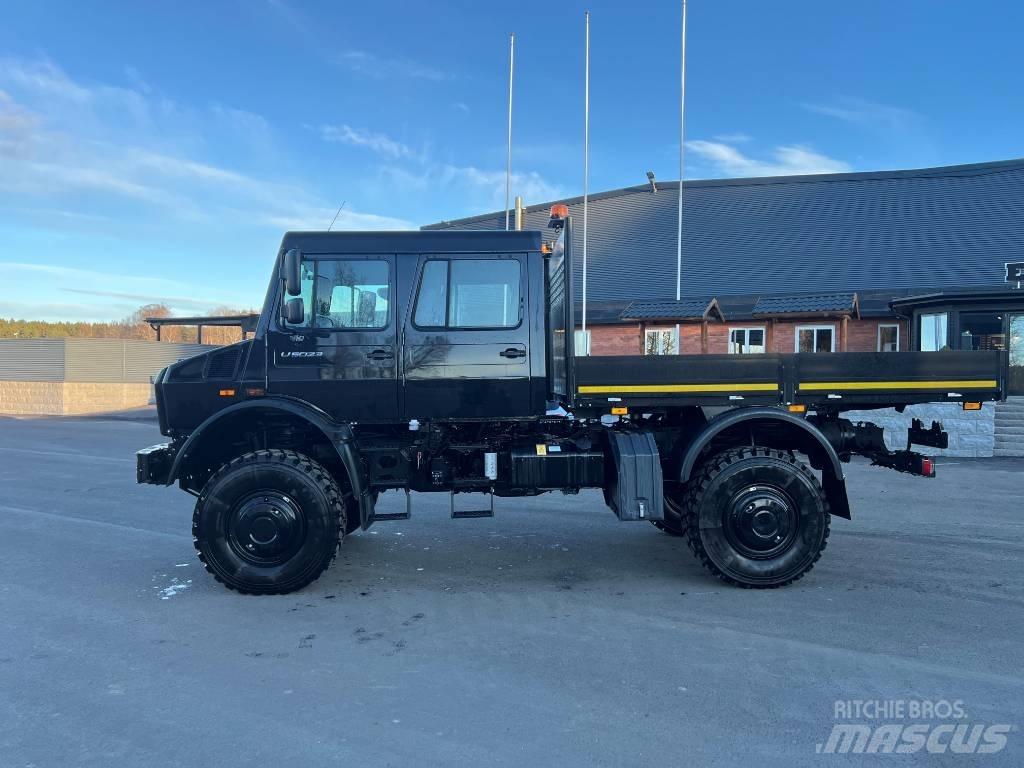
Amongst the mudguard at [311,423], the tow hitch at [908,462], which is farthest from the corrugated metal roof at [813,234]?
the mudguard at [311,423]

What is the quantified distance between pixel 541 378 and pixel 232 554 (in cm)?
271

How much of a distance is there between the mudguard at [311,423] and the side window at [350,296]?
66 cm

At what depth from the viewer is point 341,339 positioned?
5.52 metres

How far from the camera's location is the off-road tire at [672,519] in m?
6.48

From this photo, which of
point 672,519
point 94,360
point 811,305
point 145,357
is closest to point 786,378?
point 672,519

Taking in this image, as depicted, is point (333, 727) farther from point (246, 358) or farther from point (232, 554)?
point (246, 358)

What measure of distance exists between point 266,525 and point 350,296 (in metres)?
1.86

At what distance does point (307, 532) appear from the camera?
5281 millimetres

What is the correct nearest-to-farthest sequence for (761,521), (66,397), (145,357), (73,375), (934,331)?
1. (761,521)
2. (934,331)
3. (66,397)
4. (73,375)
5. (145,357)

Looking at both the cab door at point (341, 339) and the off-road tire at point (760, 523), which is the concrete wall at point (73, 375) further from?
the off-road tire at point (760, 523)

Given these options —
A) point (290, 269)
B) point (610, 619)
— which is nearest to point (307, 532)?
point (290, 269)

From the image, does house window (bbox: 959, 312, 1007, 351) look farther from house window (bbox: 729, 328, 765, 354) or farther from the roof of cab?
the roof of cab

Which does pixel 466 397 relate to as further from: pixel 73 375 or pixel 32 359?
pixel 32 359

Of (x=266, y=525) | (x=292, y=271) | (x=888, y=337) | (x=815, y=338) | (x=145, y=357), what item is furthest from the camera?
(x=145, y=357)
